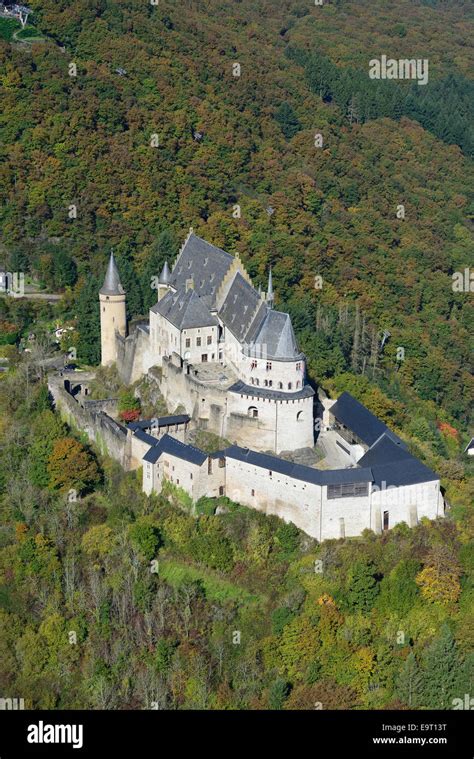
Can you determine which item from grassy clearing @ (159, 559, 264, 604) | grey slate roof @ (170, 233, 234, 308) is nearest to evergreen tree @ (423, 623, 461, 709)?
grassy clearing @ (159, 559, 264, 604)

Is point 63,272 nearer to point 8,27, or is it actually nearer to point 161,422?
point 161,422

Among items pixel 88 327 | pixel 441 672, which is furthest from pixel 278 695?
pixel 88 327

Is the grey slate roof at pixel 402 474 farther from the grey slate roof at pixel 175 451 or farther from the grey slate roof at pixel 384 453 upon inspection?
the grey slate roof at pixel 175 451

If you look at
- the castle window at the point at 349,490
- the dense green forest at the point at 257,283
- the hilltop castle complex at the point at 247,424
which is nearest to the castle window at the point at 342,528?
the hilltop castle complex at the point at 247,424

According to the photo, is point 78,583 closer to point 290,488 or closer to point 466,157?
point 290,488

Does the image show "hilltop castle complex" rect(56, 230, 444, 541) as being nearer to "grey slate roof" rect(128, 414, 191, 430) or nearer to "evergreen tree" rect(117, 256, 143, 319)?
"grey slate roof" rect(128, 414, 191, 430)

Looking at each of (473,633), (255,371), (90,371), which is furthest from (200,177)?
(473,633)
